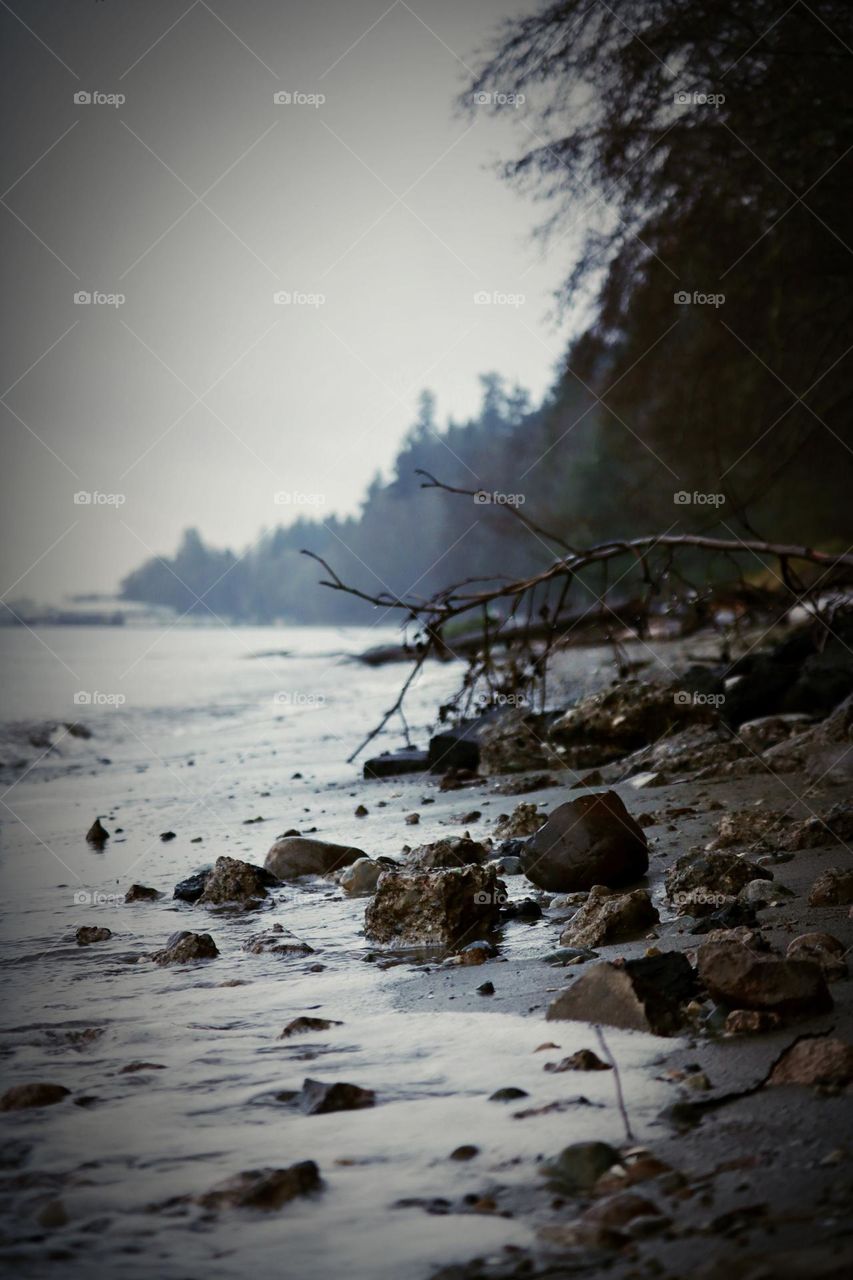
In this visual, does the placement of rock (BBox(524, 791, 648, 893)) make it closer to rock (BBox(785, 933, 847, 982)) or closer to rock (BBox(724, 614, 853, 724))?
rock (BBox(785, 933, 847, 982))

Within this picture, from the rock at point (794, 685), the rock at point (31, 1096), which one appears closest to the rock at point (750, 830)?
the rock at point (31, 1096)

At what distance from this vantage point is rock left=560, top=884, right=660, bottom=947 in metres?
2.96

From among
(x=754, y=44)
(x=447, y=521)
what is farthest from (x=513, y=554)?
(x=754, y=44)

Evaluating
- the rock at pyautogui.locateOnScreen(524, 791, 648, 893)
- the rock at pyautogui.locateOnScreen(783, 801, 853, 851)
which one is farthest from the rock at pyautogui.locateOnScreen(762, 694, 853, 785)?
the rock at pyautogui.locateOnScreen(524, 791, 648, 893)

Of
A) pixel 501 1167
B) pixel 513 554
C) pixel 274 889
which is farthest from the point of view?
pixel 513 554

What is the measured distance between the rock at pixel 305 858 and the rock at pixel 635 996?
2.03 m

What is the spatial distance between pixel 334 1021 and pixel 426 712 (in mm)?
9575

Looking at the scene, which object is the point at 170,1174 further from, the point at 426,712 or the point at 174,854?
the point at 426,712

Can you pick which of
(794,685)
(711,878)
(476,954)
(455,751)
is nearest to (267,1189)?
(476,954)

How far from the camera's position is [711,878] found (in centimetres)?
323

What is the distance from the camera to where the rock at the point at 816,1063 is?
181 centimetres

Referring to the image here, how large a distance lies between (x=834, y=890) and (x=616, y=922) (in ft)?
1.97

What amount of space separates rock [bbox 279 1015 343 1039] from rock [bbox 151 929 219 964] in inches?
29.7

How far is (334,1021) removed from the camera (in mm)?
2482
